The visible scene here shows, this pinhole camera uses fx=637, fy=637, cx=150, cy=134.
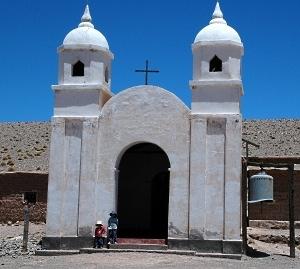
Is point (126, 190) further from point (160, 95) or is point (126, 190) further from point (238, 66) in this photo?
point (238, 66)

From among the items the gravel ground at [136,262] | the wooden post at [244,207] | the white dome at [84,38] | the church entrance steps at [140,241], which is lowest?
the gravel ground at [136,262]

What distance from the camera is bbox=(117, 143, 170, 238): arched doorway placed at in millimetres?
24391

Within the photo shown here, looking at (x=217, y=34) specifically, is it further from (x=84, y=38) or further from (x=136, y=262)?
(x=136, y=262)

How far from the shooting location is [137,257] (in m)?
18.2

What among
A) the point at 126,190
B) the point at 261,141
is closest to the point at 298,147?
the point at 261,141

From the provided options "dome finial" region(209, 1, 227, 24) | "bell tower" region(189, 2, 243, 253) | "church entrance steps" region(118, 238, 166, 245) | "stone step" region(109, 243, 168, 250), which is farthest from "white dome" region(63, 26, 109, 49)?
"stone step" region(109, 243, 168, 250)

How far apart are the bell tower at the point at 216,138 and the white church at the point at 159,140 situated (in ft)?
0.10

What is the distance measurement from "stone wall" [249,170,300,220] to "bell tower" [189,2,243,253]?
7.79 metres

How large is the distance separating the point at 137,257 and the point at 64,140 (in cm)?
488

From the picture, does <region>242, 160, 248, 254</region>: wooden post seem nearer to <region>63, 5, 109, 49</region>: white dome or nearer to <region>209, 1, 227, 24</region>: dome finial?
<region>209, 1, 227, 24</region>: dome finial

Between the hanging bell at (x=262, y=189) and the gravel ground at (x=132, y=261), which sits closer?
the gravel ground at (x=132, y=261)

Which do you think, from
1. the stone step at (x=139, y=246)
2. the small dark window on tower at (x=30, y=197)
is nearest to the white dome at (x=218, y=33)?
the stone step at (x=139, y=246)

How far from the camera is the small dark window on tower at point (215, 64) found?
819 inches

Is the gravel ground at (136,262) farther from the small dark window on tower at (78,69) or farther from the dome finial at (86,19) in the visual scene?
the dome finial at (86,19)
